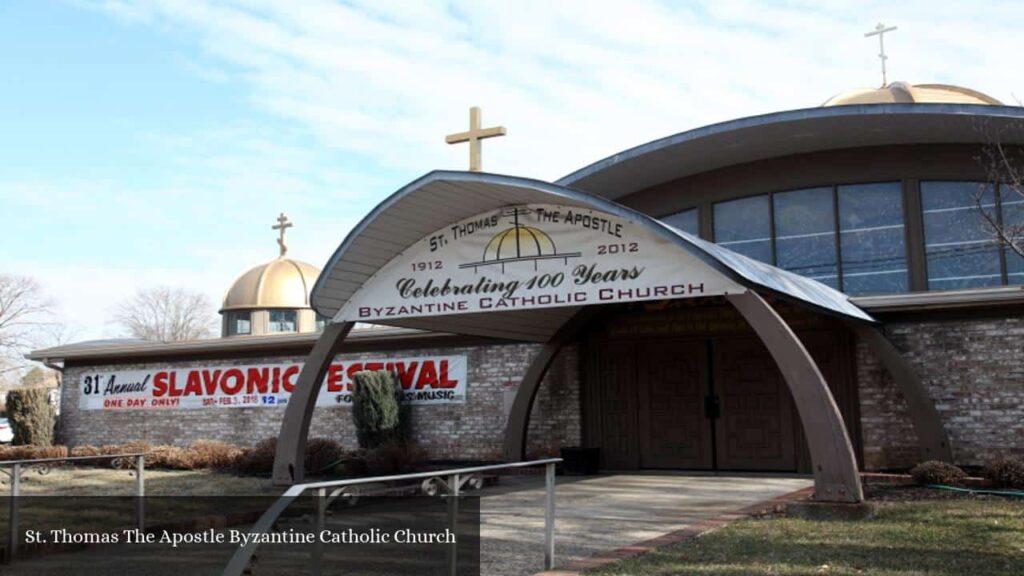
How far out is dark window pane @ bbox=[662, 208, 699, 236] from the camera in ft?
A: 61.4

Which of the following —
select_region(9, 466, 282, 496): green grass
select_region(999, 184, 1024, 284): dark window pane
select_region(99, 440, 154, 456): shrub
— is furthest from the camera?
select_region(99, 440, 154, 456): shrub

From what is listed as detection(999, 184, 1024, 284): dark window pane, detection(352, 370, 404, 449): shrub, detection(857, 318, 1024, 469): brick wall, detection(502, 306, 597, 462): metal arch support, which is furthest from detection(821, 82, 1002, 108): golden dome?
detection(352, 370, 404, 449): shrub

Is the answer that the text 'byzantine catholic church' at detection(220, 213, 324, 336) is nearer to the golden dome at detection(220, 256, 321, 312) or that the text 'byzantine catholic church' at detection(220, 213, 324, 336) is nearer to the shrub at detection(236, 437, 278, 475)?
the golden dome at detection(220, 256, 321, 312)

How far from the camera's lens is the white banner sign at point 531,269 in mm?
11789

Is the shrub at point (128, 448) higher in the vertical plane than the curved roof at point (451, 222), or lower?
lower

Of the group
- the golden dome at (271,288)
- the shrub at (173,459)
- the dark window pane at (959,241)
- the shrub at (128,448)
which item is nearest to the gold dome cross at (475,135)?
the dark window pane at (959,241)

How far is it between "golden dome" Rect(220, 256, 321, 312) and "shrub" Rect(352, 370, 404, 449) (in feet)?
50.8

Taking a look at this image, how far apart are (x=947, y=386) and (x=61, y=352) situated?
19.9m

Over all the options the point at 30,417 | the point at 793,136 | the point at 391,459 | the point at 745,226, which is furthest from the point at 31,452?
the point at 793,136

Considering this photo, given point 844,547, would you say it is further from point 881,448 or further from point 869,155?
point 869,155

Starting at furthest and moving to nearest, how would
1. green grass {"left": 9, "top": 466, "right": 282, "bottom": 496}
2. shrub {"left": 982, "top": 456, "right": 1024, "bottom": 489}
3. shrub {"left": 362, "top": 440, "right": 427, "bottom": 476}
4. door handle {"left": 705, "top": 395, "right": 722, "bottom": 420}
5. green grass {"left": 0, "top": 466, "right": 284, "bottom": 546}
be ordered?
shrub {"left": 362, "top": 440, "right": 427, "bottom": 476}
door handle {"left": 705, "top": 395, "right": 722, "bottom": 420}
green grass {"left": 9, "top": 466, "right": 282, "bottom": 496}
shrub {"left": 982, "top": 456, "right": 1024, "bottom": 489}
green grass {"left": 0, "top": 466, "right": 284, "bottom": 546}

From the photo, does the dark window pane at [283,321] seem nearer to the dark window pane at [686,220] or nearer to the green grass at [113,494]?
the green grass at [113,494]

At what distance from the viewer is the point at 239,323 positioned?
113ft

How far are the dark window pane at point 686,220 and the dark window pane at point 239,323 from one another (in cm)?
1968
